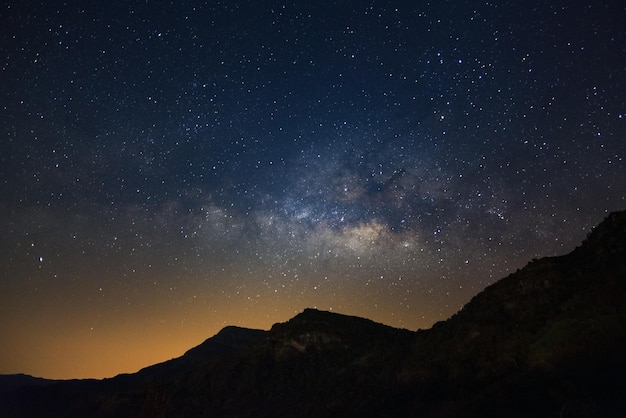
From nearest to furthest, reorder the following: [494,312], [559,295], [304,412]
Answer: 1. [559,295]
2. [494,312]
3. [304,412]

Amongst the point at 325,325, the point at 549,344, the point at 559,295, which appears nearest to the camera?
the point at 549,344

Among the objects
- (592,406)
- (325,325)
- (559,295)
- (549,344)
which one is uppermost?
(325,325)

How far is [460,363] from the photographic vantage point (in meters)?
72.7

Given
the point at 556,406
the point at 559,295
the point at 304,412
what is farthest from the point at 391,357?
the point at 556,406

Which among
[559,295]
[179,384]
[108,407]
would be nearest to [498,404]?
[559,295]

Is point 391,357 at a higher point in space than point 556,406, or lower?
higher

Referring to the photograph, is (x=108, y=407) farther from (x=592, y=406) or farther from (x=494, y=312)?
(x=592, y=406)

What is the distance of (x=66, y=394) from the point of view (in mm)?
164375

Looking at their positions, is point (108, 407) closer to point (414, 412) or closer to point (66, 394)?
point (66, 394)

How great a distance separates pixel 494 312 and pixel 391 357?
85.5ft

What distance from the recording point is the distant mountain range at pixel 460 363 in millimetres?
53781

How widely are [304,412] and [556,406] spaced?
183ft

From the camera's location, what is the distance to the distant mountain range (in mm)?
53781

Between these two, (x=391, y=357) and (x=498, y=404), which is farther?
(x=391, y=357)
